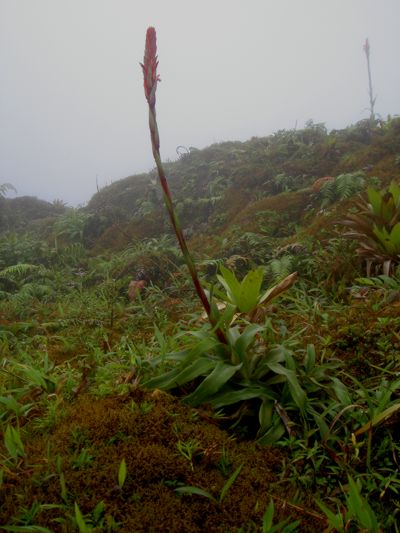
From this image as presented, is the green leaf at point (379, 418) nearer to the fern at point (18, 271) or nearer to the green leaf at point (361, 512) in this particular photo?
the green leaf at point (361, 512)

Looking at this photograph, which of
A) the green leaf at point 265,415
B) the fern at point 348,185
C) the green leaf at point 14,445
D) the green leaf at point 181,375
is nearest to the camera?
the green leaf at point 14,445

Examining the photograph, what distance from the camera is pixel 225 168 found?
988 cm

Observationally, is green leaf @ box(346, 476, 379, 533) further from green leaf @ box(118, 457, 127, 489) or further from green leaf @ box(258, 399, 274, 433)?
green leaf @ box(118, 457, 127, 489)

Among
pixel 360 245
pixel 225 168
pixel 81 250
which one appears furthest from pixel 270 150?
pixel 360 245

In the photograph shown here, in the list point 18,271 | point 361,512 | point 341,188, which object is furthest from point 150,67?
point 18,271

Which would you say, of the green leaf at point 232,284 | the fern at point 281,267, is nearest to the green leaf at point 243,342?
the green leaf at point 232,284

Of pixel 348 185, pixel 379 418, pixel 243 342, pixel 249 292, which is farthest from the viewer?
pixel 348 185

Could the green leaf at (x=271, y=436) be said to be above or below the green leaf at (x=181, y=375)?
below

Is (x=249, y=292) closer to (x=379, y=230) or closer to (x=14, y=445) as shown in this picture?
(x=14, y=445)

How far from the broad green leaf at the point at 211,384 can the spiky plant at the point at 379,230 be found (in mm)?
1881

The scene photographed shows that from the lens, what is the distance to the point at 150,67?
1407 mm

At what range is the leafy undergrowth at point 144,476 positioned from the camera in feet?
3.75

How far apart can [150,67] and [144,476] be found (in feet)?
4.82

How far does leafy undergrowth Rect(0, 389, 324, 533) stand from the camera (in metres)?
1.14
